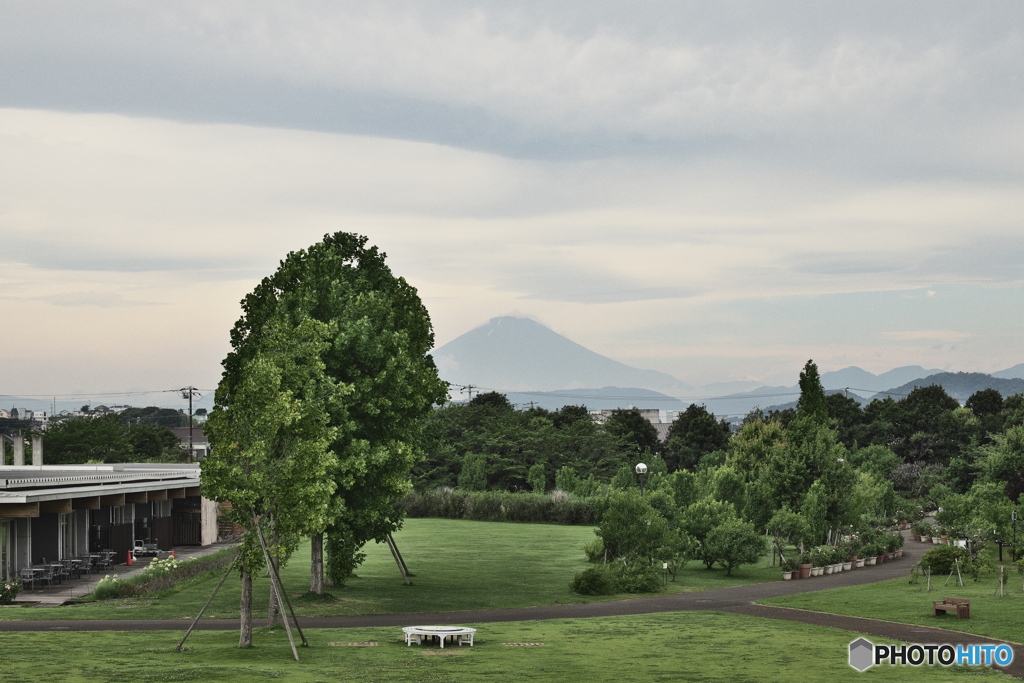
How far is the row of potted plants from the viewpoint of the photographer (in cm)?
4203

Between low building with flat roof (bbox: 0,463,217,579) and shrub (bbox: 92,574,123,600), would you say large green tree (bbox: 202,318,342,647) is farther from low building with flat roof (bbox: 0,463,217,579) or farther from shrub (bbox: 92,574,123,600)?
low building with flat roof (bbox: 0,463,217,579)

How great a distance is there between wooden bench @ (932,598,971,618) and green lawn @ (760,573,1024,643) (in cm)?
19

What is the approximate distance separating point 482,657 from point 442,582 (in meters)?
16.5

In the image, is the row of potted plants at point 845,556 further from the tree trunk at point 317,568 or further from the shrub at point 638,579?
the tree trunk at point 317,568

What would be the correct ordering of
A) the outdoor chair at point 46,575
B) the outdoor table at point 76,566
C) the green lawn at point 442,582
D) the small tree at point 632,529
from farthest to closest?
the small tree at point 632,529 → the outdoor table at point 76,566 → the outdoor chair at point 46,575 → the green lawn at point 442,582

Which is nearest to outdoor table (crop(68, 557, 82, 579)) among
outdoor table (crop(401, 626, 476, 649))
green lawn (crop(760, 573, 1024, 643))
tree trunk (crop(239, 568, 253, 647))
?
tree trunk (crop(239, 568, 253, 647))

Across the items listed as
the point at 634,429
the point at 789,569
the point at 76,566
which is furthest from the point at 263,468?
the point at 634,429

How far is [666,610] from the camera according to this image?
109 ft

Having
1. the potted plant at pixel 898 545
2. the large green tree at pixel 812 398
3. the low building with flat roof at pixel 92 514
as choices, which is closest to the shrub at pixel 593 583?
the potted plant at pixel 898 545

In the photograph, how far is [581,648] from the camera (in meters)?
25.1

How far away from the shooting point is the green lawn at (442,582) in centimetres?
3131

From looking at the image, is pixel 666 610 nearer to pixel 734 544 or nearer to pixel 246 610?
pixel 734 544

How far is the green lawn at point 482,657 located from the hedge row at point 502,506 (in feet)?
133

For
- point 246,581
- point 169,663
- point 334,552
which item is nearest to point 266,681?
point 169,663
